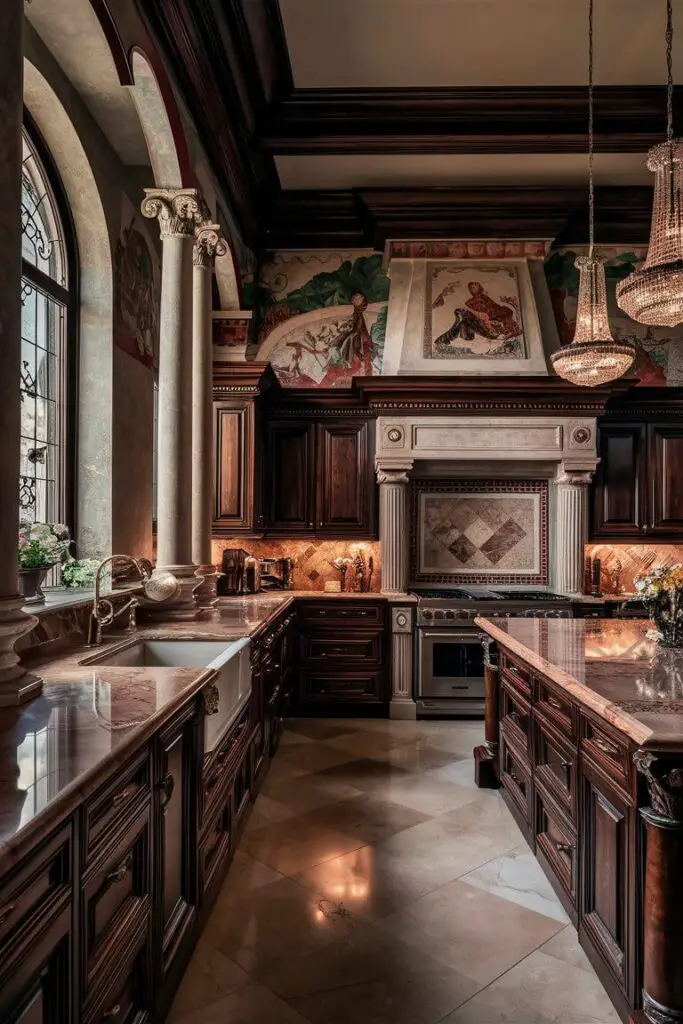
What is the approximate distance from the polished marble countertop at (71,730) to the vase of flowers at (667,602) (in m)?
2.15

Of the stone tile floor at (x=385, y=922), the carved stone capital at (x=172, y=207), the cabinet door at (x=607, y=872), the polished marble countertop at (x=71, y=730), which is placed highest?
the carved stone capital at (x=172, y=207)

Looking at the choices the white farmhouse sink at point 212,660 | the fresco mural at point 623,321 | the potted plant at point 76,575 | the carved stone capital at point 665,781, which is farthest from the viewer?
the fresco mural at point 623,321

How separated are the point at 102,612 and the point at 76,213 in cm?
266

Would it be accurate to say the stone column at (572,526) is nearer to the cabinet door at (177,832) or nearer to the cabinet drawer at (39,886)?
the cabinet door at (177,832)

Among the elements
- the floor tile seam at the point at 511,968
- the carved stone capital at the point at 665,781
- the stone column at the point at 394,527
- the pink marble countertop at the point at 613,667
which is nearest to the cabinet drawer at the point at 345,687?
the stone column at the point at 394,527

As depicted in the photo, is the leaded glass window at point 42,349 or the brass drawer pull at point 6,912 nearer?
the brass drawer pull at point 6,912

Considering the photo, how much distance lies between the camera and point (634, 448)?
693cm

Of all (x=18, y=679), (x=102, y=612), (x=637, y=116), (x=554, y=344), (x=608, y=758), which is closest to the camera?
(x=18, y=679)

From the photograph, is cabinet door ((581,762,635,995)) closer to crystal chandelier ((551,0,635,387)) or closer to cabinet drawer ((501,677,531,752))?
cabinet drawer ((501,677,531,752))

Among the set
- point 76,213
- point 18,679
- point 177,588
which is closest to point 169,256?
point 76,213

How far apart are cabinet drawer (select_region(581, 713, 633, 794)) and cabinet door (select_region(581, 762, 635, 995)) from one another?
5 centimetres

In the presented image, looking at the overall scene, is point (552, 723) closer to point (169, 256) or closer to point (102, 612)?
point (102, 612)

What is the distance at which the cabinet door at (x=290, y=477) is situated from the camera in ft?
22.6

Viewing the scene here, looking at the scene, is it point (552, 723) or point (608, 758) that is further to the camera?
point (552, 723)
